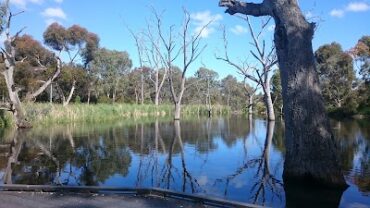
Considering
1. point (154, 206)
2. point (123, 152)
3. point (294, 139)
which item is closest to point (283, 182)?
point (294, 139)

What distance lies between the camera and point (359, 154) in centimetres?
1423

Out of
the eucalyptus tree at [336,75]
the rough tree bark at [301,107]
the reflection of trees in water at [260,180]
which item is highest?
the eucalyptus tree at [336,75]

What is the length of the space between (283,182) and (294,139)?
1.02 m

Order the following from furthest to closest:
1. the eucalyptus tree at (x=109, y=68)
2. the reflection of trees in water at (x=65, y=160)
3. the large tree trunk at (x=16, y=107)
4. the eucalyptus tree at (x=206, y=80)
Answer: the eucalyptus tree at (x=206, y=80), the eucalyptus tree at (x=109, y=68), the large tree trunk at (x=16, y=107), the reflection of trees in water at (x=65, y=160)

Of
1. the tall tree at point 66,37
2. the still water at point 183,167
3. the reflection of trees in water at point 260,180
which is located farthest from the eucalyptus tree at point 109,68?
Result: the reflection of trees in water at point 260,180

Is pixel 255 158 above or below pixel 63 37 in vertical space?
below

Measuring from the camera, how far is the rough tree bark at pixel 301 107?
30.1 ft

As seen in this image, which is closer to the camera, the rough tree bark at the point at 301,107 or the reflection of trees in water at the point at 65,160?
the rough tree bark at the point at 301,107

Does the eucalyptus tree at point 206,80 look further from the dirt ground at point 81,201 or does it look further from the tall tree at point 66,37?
the dirt ground at point 81,201

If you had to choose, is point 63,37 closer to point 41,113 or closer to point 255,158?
point 41,113

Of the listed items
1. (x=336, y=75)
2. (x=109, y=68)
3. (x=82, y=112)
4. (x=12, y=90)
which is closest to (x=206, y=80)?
(x=109, y=68)

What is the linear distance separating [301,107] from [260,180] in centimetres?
199

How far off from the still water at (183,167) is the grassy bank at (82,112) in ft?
32.0

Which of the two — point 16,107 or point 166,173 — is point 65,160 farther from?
point 16,107
